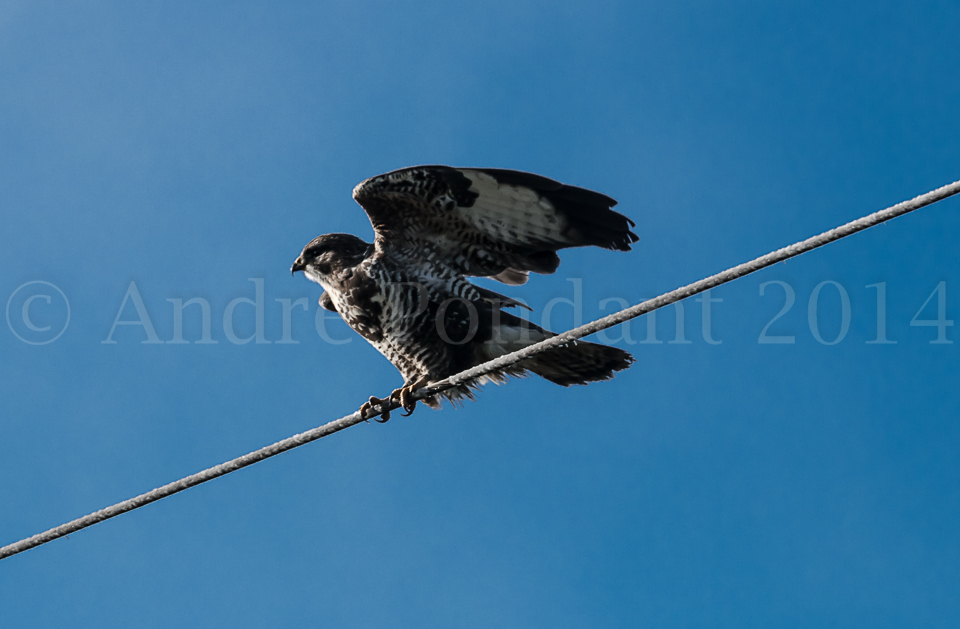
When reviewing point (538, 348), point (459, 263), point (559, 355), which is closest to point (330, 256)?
point (459, 263)

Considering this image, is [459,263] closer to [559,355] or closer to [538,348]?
[559,355]

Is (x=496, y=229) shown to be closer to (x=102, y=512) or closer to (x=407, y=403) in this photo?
(x=407, y=403)

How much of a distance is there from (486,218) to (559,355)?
0.93 m

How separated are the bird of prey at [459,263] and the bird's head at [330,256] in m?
0.02

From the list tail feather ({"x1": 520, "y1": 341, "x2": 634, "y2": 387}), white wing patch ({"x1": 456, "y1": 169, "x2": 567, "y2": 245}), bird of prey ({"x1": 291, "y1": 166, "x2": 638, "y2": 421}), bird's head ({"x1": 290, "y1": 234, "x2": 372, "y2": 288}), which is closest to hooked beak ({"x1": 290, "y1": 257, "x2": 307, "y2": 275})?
bird's head ({"x1": 290, "y1": 234, "x2": 372, "y2": 288})

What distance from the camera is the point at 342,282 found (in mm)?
5621

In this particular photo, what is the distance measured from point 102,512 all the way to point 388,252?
8.27 feet

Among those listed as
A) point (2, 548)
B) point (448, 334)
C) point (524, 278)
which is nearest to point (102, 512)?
point (2, 548)

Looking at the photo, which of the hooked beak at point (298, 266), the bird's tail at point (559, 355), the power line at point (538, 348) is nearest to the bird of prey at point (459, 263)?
the bird's tail at point (559, 355)

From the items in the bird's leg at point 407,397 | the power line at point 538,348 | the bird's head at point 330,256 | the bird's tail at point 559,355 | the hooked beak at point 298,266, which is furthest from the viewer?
the hooked beak at point 298,266

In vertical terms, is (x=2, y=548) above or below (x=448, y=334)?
below

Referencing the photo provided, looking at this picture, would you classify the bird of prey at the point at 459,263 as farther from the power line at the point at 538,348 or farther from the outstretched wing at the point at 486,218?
the power line at the point at 538,348

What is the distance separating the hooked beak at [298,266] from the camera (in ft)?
19.6

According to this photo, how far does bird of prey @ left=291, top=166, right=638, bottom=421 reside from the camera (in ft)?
17.1
